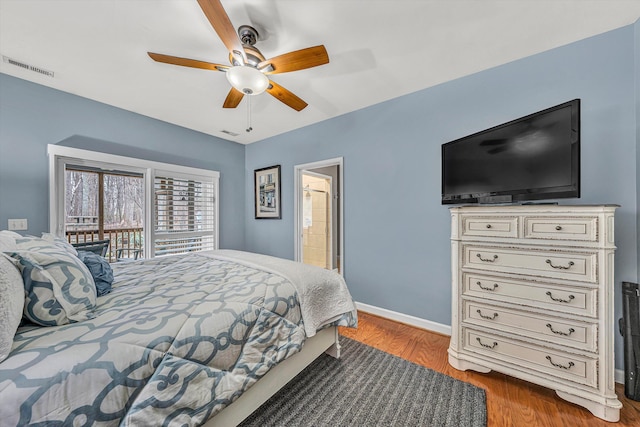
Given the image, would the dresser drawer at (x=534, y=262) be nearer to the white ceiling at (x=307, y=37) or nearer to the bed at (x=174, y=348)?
the bed at (x=174, y=348)

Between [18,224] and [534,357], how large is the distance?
440 cm

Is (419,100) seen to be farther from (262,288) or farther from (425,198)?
(262,288)

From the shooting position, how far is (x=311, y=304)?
1.62m

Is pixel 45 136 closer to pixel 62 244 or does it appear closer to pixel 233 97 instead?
pixel 62 244

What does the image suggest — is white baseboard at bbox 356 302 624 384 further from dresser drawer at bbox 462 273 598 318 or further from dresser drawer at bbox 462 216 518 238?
dresser drawer at bbox 462 216 518 238

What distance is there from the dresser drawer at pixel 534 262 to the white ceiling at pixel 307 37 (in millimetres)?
1571

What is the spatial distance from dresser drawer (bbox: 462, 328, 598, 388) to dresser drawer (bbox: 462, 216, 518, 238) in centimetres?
72

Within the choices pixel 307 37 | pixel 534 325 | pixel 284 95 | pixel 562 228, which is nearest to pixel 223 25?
pixel 307 37

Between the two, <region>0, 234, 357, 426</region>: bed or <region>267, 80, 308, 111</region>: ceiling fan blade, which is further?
<region>267, 80, 308, 111</region>: ceiling fan blade

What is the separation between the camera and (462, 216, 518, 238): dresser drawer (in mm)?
1632

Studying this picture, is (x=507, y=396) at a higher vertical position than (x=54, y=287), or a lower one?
lower

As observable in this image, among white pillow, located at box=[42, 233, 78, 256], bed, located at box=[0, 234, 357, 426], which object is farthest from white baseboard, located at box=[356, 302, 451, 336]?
white pillow, located at box=[42, 233, 78, 256]

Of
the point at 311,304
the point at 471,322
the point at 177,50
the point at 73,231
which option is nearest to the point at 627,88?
the point at 471,322

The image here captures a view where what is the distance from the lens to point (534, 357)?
1.56 metres
